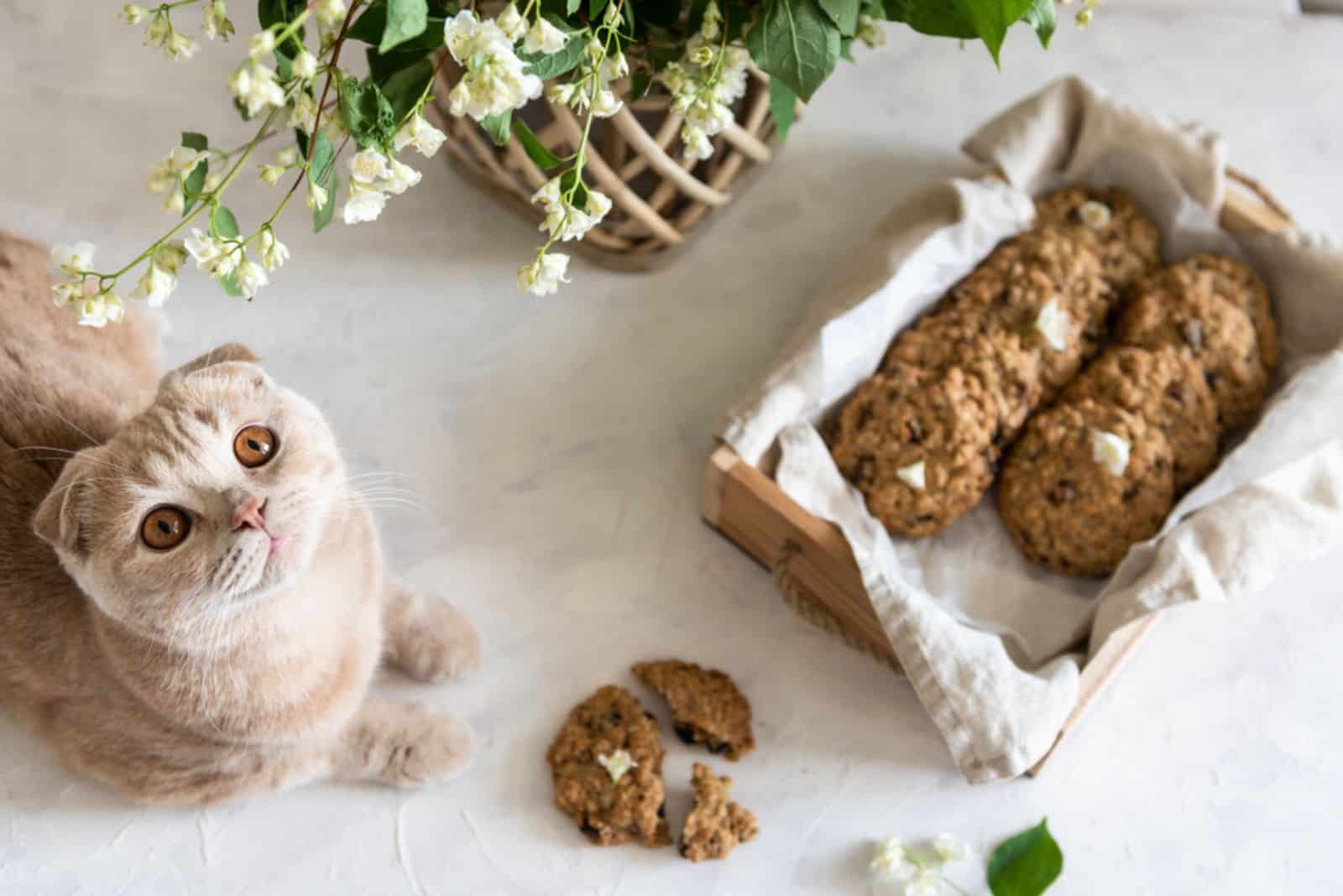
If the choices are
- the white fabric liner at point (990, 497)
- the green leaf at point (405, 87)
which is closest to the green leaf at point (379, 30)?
the green leaf at point (405, 87)

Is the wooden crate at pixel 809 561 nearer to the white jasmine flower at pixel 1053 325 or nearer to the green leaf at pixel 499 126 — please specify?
the white jasmine flower at pixel 1053 325

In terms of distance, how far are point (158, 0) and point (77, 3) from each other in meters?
0.22

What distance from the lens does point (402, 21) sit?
583 mm

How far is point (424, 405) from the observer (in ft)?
3.95

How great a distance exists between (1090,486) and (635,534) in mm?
449

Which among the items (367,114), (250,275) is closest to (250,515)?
(250,275)

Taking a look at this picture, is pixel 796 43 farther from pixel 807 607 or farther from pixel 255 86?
pixel 807 607

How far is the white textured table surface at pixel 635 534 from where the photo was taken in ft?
3.38

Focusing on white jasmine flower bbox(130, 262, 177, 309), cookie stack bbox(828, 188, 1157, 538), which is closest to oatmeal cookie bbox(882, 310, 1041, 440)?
cookie stack bbox(828, 188, 1157, 538)

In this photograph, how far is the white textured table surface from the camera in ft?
3.38

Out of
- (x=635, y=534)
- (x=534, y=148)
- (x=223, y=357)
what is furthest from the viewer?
(x=635, y=534)

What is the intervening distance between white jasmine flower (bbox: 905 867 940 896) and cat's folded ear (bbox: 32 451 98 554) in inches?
29.2

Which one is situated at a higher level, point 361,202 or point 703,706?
point 361,202

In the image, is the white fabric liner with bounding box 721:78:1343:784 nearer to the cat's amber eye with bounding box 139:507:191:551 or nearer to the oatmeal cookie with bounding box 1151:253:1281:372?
the oatmeal cookie with bounding box 1151:253:1281:372
